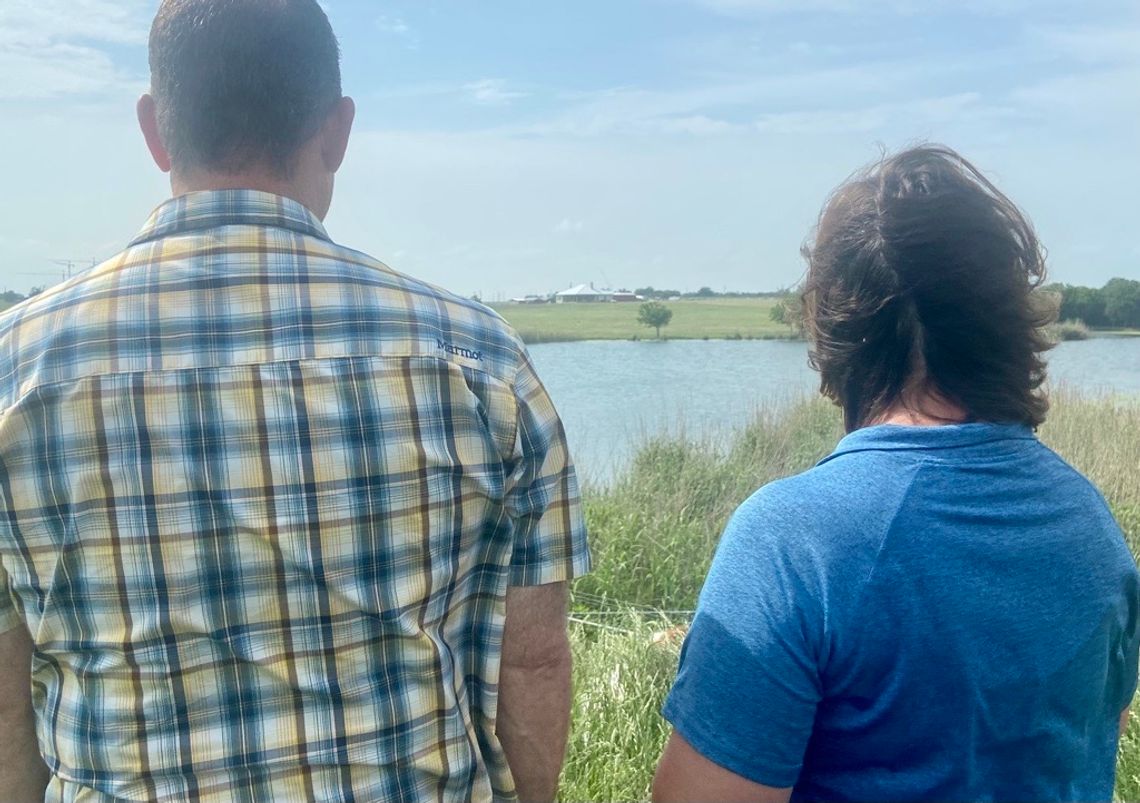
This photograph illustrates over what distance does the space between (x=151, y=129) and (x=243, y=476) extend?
0.60 metres

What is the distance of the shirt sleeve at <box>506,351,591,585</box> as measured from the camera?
58.5 inches

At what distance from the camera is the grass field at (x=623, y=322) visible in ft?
32.2

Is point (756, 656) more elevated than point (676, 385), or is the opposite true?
point (756, 656)

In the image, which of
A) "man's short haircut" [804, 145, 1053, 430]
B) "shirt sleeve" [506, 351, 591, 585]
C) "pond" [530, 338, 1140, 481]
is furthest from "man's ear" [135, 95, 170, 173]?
"pond" [530, 338, 1140, 481]

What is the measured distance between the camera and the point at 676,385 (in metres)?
9.55

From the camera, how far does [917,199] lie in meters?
1.40

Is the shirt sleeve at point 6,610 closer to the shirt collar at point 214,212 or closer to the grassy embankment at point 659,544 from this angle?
the shirt collar at point 214,212

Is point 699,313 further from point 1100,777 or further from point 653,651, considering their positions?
point 1100,777

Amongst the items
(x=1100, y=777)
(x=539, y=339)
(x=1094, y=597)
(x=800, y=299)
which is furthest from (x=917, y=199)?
(x=539, y=339)

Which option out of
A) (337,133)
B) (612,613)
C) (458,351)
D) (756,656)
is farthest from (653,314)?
(756,656)

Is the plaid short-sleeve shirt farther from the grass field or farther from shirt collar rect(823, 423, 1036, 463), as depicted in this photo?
the grass field

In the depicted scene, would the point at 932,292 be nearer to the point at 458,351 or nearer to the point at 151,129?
the point at 458,351

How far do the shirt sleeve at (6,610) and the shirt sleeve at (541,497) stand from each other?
74cm

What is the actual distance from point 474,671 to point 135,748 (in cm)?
52
